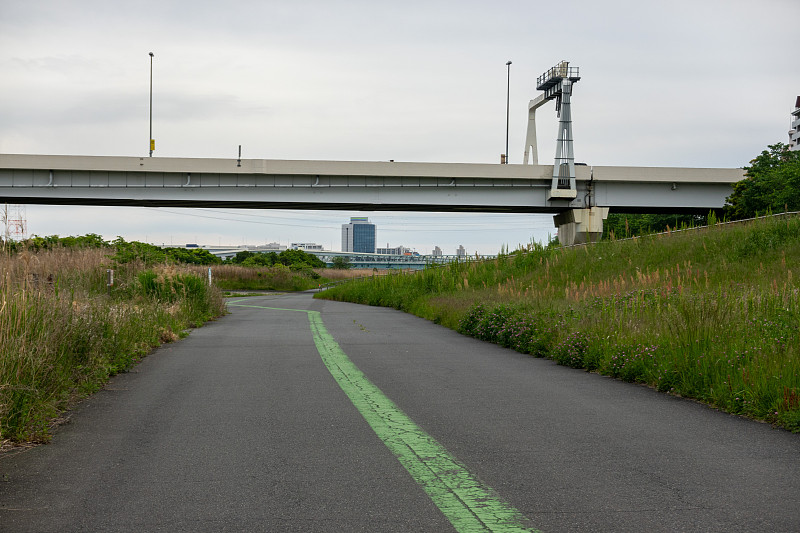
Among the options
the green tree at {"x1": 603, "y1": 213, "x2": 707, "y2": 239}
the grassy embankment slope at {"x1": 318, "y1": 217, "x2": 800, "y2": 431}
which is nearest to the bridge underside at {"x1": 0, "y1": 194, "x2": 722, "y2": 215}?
the green tree at {"x1": 603, "y1": 213, "x2": 707, "y2": 239}

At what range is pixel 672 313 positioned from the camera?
358 inches

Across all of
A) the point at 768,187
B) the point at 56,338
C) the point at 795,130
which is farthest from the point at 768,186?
the point at 795,130

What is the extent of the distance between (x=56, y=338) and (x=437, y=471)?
4.59 meters

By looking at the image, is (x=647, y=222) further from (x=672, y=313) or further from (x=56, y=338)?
(x=56, y=338)

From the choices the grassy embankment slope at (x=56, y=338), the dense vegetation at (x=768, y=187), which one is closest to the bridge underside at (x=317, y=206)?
the dense vegetation at (x=768, y=187)

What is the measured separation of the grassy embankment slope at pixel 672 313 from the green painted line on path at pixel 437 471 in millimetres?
2861

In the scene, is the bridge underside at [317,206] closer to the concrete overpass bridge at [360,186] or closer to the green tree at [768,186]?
the concrete overpass bridge at [360,186]

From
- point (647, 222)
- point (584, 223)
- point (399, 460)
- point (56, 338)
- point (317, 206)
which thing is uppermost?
point (647, 222)

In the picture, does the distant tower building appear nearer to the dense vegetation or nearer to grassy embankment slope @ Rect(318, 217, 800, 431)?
the dense vegetation

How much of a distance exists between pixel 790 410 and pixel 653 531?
301cm

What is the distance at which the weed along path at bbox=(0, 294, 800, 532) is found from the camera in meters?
3.52

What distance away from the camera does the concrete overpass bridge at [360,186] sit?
4544 centimetres

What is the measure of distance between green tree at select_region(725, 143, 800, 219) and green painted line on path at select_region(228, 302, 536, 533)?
109ft

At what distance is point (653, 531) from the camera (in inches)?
130
